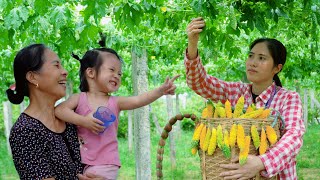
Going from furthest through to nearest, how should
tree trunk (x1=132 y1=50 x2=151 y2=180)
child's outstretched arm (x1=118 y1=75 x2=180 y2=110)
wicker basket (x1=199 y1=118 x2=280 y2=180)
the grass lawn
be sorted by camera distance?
the grass lawn < tree trunk (x1=132 y1=50 x2=151 y2=180) < child's outstretched arm (x1=118 y1=75 x2=180 y2=110) < wicker basket (x1=199 y1=118 x2=280 y2=180)

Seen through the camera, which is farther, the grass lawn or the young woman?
the grass lawn

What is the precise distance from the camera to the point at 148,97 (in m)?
2.72

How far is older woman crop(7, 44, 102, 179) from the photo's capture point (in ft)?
7.65

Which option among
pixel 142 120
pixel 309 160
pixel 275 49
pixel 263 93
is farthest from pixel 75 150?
pixel 309 160

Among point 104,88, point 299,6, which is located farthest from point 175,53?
point 104,88

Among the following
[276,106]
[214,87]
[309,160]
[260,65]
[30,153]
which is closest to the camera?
[30,153]

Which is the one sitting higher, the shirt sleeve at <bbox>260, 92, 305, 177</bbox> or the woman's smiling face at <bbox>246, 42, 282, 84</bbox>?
the woman's smiling face at <bbox>246, 42, 282, 84</bbox>

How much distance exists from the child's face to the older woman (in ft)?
0.79

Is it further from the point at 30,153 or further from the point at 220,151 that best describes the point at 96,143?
the point at 220,151

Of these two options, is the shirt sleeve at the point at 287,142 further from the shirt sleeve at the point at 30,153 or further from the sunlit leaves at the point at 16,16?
the sunlit leaves at the point at 16,16

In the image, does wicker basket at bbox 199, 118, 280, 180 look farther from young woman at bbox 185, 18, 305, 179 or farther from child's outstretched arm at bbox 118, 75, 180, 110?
child's outstretched arm at bbox 118, 75, 180, 110

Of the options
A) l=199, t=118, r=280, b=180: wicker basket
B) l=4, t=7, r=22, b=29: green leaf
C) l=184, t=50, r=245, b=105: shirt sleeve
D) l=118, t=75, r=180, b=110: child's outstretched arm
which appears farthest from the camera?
l=4, t=7, r=22, b=29: green leaf

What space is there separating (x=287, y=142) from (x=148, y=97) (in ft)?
2.30

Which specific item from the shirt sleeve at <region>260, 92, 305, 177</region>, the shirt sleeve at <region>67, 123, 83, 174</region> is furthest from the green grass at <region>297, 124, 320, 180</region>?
the shirt sleeve at <region>67, 123, 83, 174</region>
